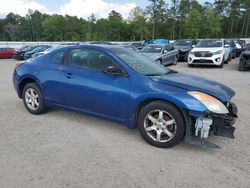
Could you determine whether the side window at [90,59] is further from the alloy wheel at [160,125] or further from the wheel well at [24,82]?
the wheel well at [24,82]

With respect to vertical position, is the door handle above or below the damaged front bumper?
above

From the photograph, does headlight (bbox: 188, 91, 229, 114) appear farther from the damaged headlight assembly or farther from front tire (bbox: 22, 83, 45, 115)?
front tire (bbox: 22, 83, 45, 115)

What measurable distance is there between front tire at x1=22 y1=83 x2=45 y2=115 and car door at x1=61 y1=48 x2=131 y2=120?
808 millimetres

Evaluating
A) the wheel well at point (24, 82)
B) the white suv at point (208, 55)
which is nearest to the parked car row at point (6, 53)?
the white suv at point (208, 55)

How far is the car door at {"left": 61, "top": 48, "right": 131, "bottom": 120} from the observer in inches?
166

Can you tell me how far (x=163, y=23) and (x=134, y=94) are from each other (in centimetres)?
6756

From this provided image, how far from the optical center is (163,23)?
6831 cm

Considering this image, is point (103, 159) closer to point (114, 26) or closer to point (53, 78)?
point (53, 78)

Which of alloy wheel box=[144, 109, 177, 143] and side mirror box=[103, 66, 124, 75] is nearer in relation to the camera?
alloy wheel box=[144, 109, 177, 143]

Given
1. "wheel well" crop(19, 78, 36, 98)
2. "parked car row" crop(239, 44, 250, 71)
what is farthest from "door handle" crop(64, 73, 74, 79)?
"parked car row" crop(239, 44, 250, 71)

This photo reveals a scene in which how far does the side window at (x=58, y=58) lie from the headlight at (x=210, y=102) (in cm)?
257

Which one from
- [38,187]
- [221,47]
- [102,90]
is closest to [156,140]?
[102,90]

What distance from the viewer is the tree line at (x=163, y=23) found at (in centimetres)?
6322

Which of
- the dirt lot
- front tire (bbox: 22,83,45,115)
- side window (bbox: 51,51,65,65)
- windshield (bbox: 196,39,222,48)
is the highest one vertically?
side window (bbox: 51,51,65,65)
